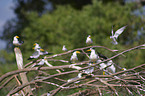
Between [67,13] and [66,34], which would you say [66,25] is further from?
[67,13]

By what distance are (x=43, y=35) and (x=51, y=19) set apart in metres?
0.59

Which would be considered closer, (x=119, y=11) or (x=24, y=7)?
(x=119, y=11)

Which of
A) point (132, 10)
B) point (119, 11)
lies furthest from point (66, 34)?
point (132, 10)

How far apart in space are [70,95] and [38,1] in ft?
22.3

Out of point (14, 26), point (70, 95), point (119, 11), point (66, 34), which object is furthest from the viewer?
point (14, 26)

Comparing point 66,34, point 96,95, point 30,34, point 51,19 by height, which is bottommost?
point 96,95

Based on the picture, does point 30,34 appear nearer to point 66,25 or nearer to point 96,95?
point 66,25

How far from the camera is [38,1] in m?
7.53

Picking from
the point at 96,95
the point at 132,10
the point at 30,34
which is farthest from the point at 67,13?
the point at 96,95

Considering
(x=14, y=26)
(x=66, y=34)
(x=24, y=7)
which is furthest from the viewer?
(x=24, y=7)

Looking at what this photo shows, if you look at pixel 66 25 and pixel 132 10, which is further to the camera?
pixel 132 10

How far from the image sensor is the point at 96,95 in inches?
52.7

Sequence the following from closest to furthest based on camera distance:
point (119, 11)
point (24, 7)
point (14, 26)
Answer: point (119, 11)
point (14, 26)
point (24, 7)

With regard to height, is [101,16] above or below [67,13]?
below
